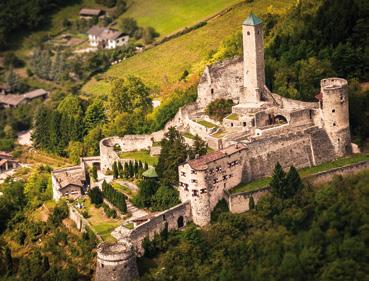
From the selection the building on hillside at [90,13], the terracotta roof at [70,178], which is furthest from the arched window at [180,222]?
the building on hillside at [90,13]

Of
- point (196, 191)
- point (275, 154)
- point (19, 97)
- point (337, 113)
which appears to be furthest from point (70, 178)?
point (19, 97)

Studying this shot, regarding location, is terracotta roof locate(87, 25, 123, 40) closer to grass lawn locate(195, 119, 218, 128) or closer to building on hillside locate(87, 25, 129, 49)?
building on hillside locate(87, 25, 129, 49)

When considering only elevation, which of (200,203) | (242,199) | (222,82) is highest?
(222,82)

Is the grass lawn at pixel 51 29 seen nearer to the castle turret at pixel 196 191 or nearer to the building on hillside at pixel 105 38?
the building on hillside at pixel 105 38

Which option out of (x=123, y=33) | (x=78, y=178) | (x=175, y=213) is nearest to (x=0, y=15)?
(x=123, y=33)

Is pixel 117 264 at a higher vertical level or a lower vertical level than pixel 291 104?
lower

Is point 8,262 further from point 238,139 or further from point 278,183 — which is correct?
point 278,183

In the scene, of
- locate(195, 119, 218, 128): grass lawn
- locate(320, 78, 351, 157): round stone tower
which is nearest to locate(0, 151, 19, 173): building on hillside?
locate(195, 119, 218, 128): grass lawn
